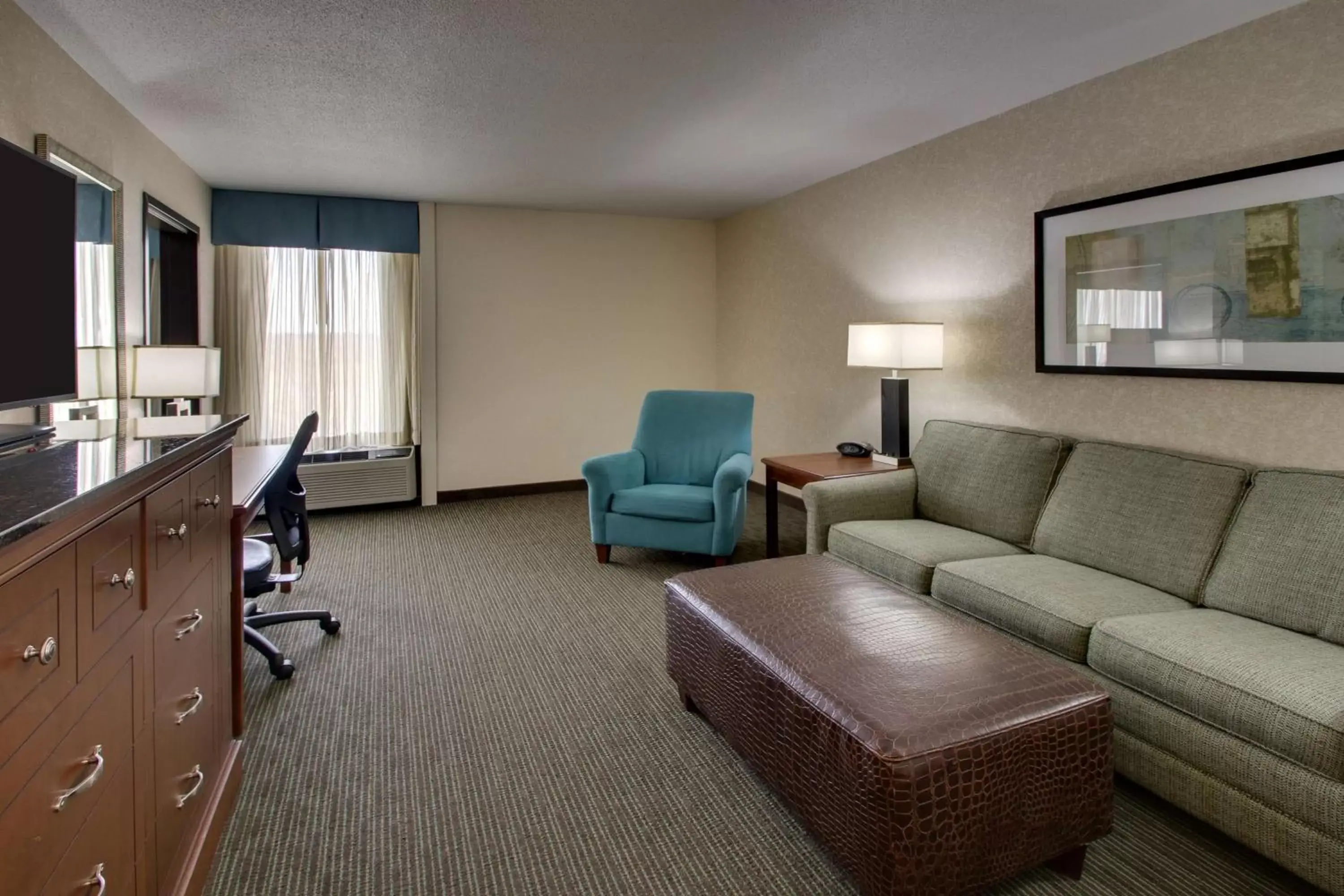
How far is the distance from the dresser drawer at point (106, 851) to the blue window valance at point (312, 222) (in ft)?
15.4

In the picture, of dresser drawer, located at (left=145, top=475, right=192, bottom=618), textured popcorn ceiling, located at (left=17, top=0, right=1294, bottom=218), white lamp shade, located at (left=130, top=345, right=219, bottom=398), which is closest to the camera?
dresser drawer, located at (left=145, top=475, right=192, bottom=618)

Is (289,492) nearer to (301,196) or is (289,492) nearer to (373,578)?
(373,578)

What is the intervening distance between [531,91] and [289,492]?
1.92 m

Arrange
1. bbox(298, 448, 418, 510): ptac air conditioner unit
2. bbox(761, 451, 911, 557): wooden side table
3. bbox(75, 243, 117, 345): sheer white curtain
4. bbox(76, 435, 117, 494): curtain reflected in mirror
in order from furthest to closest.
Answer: bbox(298, 448, 418, 510): ptac air conditioner unit, bbox(761, 451, 911, 557): wooden side table, bbox(75, 243, 117, 345): sheer white curtain, bbox(76, 435, 117, 494): curtain reflected in mirror

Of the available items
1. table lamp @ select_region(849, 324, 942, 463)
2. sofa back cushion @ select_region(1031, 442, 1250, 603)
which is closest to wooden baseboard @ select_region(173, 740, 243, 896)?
sofa back cushion @ select_region(1031, 442, 1250, 603)

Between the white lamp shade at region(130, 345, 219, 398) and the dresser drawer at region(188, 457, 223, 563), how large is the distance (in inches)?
63.4

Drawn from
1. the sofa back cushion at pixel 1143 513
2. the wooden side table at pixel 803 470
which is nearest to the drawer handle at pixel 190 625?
the wooden side table at pixel 803 470

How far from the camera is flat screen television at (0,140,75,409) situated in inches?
61.2

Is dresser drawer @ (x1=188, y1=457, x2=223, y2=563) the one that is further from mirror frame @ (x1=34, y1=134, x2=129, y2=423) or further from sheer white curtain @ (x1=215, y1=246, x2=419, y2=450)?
sheer white curtain @ (x1=215, y1=246, x2=419, y2=450)

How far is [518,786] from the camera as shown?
2.06 metres

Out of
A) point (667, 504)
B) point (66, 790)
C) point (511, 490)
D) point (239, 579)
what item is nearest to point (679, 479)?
point (667, 504)

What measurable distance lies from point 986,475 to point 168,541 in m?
2.88

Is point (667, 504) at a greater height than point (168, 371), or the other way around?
point (168, 371)

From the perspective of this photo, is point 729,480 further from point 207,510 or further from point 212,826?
point 212,826
